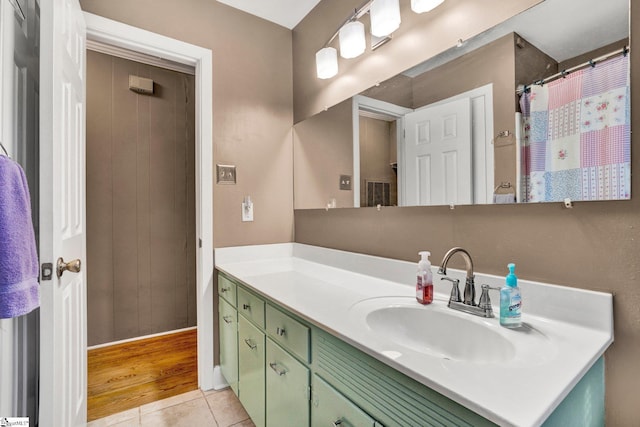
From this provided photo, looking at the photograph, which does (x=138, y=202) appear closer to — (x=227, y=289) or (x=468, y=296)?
(x=227, y=289)

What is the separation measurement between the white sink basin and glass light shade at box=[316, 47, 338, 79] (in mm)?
1329

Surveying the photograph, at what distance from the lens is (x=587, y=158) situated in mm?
894

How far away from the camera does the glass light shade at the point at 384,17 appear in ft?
4.49

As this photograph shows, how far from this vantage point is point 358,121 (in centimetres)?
168

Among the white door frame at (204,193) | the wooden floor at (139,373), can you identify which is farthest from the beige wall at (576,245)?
the wooden floor at (139,373)

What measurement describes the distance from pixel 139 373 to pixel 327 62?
241cm

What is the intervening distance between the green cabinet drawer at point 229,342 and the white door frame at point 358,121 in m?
0.93

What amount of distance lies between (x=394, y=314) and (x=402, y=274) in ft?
1.01

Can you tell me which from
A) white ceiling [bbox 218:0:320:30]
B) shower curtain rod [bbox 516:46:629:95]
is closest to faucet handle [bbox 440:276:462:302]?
shower curtain rod [bbox 516:46:629:95]

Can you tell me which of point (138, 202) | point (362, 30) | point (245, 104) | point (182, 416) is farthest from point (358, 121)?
point (138, 202)

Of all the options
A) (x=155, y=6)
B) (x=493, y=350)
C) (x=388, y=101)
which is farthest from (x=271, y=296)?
(x=155, y=6)

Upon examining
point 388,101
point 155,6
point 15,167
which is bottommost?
point 15,167

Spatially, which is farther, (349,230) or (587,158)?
(349,230)

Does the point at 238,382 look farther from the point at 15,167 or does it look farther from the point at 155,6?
the point at 155,6
